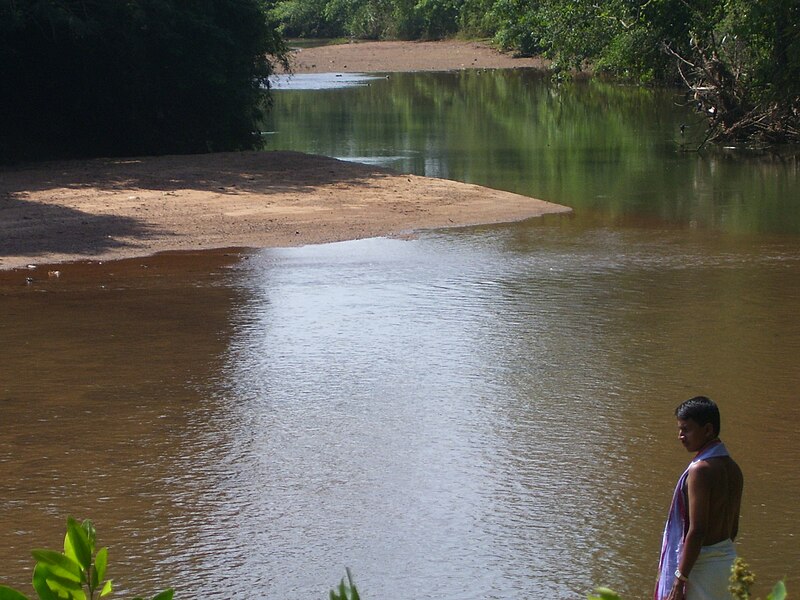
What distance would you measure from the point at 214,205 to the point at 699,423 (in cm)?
1402

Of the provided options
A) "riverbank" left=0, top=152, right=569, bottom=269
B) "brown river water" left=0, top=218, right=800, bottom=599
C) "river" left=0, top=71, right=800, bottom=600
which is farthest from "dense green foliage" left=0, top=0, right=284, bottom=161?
"brown river water" left=0, top=218, right=800, bottom=599

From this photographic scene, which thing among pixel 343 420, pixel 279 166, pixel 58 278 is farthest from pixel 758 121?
pixel 343 420

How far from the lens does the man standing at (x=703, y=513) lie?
436 centimetres

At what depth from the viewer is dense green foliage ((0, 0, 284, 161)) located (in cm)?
2172

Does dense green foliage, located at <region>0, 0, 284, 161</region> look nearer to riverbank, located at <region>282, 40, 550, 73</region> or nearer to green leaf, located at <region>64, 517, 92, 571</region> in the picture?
green leaf, located at <region>64, 517, 92, 571</region>

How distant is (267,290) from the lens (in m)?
13.0

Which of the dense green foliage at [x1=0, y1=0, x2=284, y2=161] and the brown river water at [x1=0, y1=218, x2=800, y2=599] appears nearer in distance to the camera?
the brown river water at [x1=0, y1=218, x2=800, y2=599]

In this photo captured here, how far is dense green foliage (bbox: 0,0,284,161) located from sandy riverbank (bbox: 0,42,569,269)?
5.75ft

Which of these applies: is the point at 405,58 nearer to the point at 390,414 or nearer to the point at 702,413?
the point at 390,414

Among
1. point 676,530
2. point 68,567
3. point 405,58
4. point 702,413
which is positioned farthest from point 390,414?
point 405,58

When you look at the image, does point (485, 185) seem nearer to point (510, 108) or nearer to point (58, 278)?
point (58, 278)

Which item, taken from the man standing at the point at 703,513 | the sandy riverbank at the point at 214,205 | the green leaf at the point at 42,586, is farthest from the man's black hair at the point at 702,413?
the sandy riverbank at the point at 214,205

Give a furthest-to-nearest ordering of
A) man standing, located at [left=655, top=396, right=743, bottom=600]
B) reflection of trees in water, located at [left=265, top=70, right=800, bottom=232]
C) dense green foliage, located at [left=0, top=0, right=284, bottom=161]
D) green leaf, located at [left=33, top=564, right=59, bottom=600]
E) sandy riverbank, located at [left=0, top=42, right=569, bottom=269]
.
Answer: dense green foliage, located at [left=0, top=0, right=284, bottom=161] → reflection of trees in water, located at [left=265, top=70, right=800, bottom=232] → sandy riverbank, located at [left=0, top=42, right=569, bottom=269] → man standing, located at [left=655, top=396, right=743, bottom=600] → green leaf, located at [left=33, top=564, right=59, bottom=600]

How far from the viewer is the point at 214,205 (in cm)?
1777
